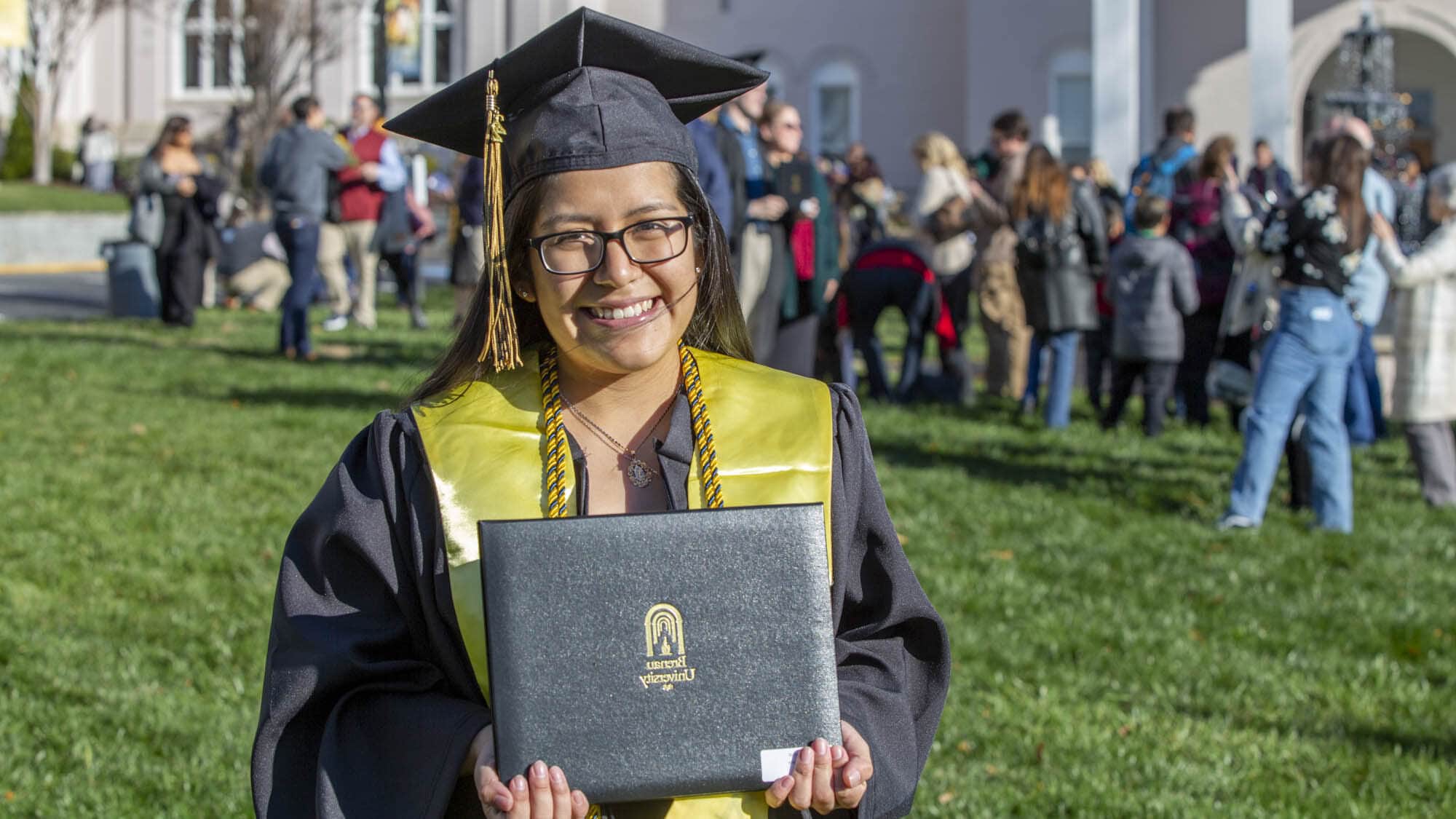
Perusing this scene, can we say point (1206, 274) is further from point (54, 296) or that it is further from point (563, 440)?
point (54, 296)

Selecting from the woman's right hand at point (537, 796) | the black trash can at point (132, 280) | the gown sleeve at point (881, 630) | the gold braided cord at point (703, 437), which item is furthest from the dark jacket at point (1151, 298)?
the black trash can at point (132, 280)

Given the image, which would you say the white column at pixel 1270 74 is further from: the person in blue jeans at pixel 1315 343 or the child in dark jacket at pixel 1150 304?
the person in blue jeans at pixel 1315 343

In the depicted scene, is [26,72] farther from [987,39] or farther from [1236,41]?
[1236,41]

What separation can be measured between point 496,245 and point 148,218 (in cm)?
1387

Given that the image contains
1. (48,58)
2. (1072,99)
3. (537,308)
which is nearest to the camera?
(537,308)

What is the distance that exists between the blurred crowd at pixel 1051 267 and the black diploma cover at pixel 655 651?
11.7 feet

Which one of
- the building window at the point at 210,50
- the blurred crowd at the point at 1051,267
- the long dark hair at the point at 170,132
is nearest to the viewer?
the blurred crowd at the point at 1051,267

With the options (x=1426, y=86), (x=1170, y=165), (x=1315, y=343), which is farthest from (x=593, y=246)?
(x=1426, y=86)

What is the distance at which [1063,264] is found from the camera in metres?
10.5

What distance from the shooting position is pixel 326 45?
3528 cm

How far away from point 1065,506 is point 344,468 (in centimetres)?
634

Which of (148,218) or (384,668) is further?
(148,218)

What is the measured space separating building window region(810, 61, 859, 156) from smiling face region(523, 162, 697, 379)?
32988 mm

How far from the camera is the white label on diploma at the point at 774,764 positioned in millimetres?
1985
